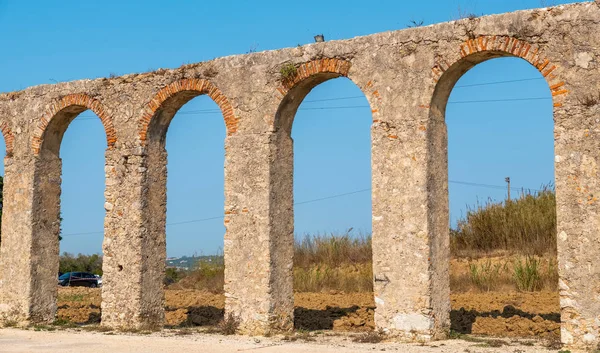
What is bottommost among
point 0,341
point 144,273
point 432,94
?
point 0,341

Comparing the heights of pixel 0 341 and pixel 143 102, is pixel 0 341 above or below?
below

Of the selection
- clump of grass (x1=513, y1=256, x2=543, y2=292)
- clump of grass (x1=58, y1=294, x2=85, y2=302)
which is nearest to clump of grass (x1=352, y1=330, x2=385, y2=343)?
clump of grass (x1=513, y1=256, x2=543, y2=292)

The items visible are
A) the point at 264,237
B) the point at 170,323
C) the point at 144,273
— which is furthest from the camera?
the point at 170,323

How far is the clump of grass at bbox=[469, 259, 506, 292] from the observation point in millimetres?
14492

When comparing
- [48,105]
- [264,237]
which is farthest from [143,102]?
[264,237]

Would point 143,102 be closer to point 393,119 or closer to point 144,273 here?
point 144,273

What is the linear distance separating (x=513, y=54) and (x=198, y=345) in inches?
214

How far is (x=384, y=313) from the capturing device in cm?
1037

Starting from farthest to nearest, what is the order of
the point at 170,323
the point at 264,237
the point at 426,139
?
the point at 170,323 < the point at 264,237 < the point at 426,139

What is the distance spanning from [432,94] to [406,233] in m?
1.84

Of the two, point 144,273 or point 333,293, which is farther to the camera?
point 333,293

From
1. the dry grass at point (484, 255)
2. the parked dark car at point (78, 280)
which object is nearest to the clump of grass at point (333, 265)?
the dry grass at point (484, 255)

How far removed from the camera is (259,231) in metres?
11.4

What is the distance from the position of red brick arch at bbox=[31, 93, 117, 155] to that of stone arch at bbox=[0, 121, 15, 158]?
670 millimetres
